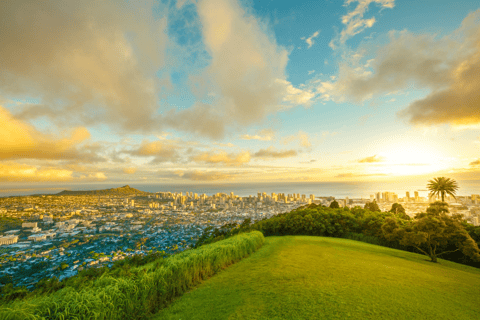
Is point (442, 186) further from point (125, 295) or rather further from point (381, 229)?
point (125, 295)

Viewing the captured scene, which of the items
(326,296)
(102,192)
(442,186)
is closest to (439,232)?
(326,296)

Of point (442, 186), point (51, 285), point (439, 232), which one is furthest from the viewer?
point (442, 186)

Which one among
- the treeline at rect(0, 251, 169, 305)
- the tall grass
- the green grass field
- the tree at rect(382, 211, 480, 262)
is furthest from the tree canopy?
the treeline at rect(0, 251, 169, 305)

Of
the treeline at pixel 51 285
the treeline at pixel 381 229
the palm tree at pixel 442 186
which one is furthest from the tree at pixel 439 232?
the palm tree at pixel 442 186

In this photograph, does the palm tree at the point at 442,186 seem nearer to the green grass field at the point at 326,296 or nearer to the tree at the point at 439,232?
the tree at the point at 439,232

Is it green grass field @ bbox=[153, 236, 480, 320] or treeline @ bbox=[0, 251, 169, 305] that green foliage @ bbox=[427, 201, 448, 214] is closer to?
green grass field @ bbox=[153, 236, 480, 320]

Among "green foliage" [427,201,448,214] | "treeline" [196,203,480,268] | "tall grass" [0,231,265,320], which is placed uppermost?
"green foliage" [427,201,448,214]

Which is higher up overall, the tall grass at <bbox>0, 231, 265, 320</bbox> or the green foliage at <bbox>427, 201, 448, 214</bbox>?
the green foliage at <bbox>427, 201, 448, 214</bbox>
